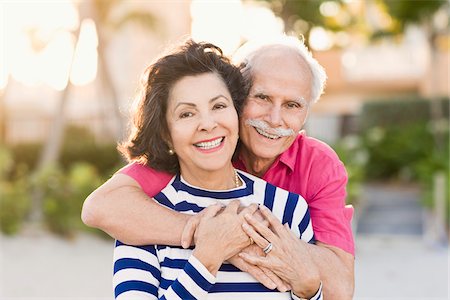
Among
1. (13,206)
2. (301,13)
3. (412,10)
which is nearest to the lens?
(13,206)

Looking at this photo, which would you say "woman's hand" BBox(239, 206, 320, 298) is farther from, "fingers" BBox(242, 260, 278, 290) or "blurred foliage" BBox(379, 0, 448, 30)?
"blurred foliage" BBox(379, 0, 448, 30)

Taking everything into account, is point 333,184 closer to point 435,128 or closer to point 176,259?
point 176,259

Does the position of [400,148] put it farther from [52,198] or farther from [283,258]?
[283,258]

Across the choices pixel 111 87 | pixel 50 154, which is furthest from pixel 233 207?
pixel 111 87

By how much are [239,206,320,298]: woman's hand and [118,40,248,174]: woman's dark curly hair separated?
0.36m

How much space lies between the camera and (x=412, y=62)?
2680 centimetres

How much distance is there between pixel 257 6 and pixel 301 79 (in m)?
9.67

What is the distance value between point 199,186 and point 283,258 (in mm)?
334

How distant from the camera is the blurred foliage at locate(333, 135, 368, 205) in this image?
1163 cm

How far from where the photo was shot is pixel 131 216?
236 cm

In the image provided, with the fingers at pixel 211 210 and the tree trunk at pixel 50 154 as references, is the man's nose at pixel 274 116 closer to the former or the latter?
the fingers at pixel 211 210

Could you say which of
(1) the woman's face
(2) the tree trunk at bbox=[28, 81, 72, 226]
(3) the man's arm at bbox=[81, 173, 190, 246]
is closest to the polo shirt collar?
(1) the woman's face

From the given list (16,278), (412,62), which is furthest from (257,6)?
(412,62)

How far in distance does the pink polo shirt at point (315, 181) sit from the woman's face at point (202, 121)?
196mm
